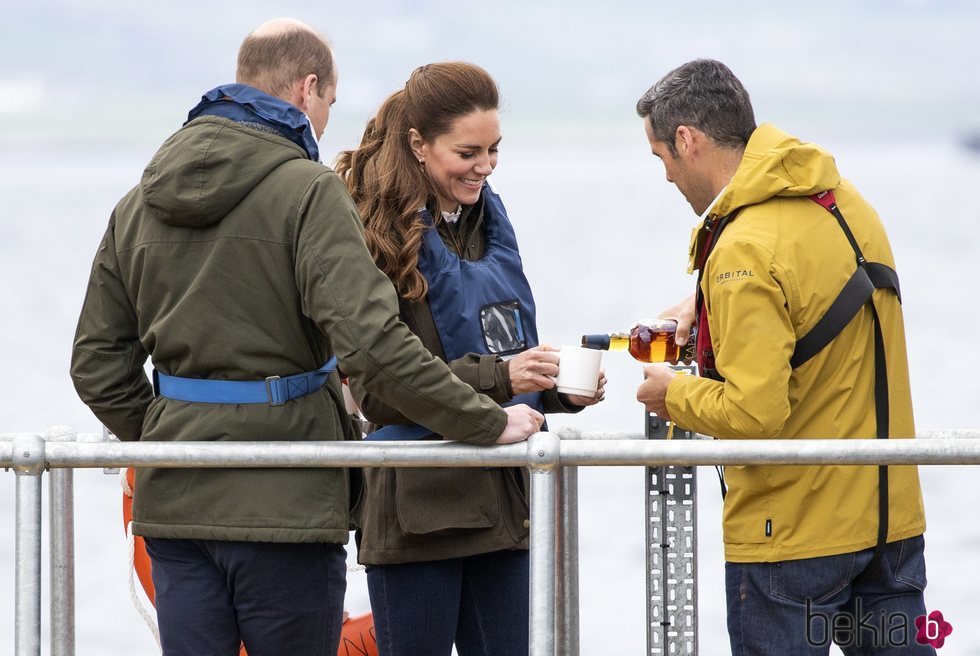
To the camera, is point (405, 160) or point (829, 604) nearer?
point (829, 604)

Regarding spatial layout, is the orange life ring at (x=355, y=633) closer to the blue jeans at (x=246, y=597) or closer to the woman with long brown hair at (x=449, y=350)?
the woman with long brown hair at (x=449, y=350)

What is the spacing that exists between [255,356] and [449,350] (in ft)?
2.02

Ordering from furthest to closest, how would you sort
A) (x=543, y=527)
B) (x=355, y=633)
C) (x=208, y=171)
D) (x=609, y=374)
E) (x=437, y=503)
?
(x=609, y=374) → (x=355, y=633) → (x=437, y=503) → (x=208, y=171) → (x=543, y=527)

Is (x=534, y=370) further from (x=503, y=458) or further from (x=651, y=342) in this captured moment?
(x=503, y=458)

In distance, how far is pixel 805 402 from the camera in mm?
3102

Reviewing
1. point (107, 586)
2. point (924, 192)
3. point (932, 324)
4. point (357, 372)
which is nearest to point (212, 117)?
point (357, 372)

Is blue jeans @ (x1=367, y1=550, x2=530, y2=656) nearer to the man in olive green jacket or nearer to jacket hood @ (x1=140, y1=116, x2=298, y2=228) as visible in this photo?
the man in olive green jacket

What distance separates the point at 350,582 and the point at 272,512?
12.2 meters

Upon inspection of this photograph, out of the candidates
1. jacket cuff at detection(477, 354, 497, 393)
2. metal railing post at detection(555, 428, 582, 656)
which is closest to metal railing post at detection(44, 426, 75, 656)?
jacket cuff at detection(477, 354, 497, 393)

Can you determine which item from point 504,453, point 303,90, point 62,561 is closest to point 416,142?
point 303,90

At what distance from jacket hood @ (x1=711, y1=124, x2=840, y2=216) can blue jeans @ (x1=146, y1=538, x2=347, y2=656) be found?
3.54 ft

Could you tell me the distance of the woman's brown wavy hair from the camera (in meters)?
3.41

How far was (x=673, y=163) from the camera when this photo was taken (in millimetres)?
3359

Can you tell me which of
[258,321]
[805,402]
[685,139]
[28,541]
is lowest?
[28,541]
